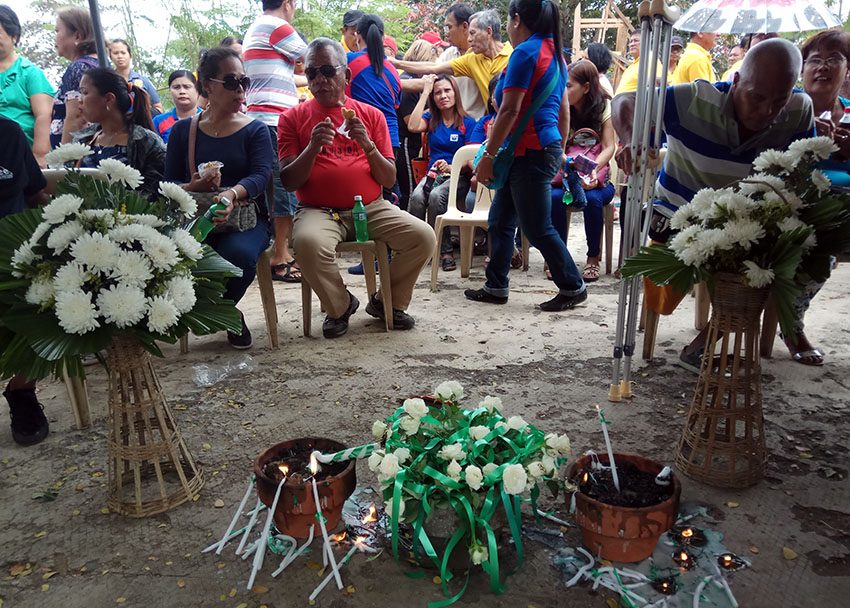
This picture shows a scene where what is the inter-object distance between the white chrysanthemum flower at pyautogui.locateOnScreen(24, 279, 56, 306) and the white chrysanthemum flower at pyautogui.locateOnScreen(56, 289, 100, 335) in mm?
50

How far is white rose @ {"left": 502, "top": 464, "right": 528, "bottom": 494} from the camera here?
4.62ft

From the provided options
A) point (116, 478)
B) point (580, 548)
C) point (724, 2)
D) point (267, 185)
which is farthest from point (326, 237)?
point (724, 2)

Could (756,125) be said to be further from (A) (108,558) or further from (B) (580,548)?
(A) (108,558)

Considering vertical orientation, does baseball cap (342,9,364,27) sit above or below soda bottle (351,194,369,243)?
above

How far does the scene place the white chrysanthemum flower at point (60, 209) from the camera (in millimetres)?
1634

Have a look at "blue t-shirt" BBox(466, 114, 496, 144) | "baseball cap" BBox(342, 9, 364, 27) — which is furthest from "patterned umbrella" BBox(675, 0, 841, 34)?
"baseball cap" BBox(342, 9, 364, 27)

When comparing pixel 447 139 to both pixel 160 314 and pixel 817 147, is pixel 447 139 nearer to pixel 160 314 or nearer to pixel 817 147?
pixel 817 147

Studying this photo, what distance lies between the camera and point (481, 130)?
523 cm

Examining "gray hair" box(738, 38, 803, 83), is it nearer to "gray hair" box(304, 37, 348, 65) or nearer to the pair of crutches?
the pair of crutches

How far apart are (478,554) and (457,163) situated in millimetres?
3986

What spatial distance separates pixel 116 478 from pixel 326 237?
1.77 m

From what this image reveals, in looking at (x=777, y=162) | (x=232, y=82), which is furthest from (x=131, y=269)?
(x=777, y=162)

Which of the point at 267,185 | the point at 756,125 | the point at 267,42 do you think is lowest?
the point at 267,185

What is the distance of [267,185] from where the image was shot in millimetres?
3357
